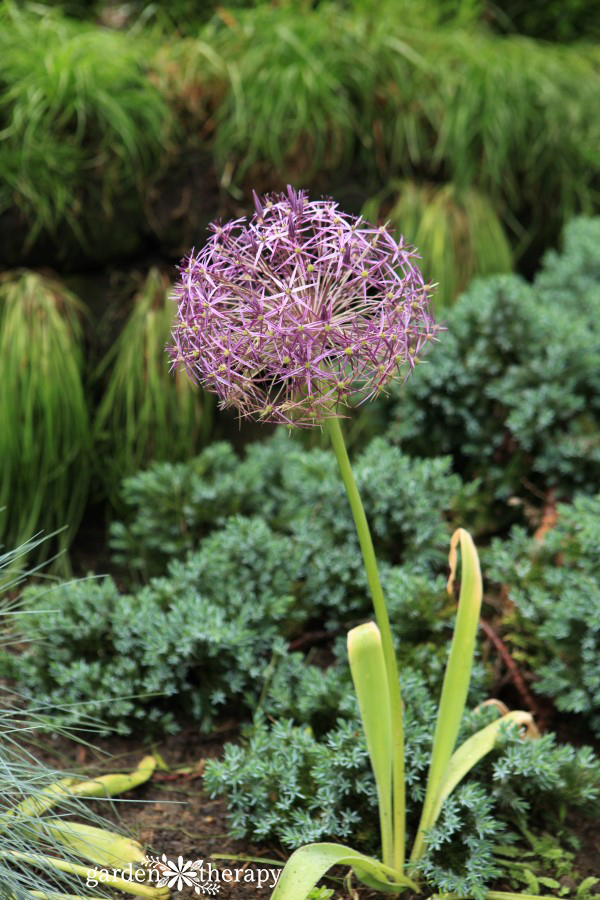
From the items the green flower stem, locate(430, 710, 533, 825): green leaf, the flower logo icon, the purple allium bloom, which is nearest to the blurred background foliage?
locate(430, 710, 533, 825): green leaf

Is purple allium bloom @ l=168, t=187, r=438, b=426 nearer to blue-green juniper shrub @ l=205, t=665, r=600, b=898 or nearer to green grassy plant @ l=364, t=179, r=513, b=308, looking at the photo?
blue-green juniper shrub @ l=205, t=665, r=600, b=898

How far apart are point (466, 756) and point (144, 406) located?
6.48ft

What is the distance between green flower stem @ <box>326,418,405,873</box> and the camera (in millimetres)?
1515

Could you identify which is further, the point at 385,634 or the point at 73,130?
the point at 73,130

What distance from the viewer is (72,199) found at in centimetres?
337

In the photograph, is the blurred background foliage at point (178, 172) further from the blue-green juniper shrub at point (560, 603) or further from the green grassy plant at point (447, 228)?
the blue-green juniper shrub at point (560, 603)

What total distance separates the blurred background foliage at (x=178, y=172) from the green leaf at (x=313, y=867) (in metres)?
1.49

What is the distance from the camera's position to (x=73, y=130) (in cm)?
340

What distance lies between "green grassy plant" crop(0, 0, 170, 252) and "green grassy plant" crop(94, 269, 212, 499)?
1.56 ft

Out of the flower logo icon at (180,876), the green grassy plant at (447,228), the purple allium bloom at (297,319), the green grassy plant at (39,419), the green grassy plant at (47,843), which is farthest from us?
the green grassy plant at (447,228)

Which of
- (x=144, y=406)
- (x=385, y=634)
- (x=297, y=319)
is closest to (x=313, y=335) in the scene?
(x=297, y=319)

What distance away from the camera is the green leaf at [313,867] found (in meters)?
1.43

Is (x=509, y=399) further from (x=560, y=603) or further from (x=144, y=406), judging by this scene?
(x=144, y=406)

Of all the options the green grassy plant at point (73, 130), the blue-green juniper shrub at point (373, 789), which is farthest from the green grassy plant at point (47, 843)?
the green grassy plant at point (73, 130)
